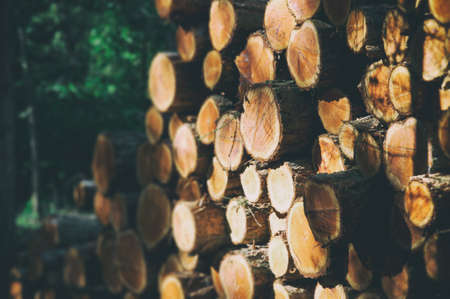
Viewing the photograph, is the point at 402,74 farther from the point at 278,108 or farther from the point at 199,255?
the point at 199,255

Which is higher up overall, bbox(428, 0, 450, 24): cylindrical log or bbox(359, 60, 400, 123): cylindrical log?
bbox(428, 0, 450, 24): cylindrical log

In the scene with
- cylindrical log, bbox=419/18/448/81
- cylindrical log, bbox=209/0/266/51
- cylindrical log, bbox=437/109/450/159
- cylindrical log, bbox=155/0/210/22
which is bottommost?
cylindrical log, bbox=437/109/450/159

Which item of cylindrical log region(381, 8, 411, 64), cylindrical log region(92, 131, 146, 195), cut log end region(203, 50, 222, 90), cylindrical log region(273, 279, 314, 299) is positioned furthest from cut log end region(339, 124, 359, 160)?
cylindrical log region(92, 131, 146, 195)

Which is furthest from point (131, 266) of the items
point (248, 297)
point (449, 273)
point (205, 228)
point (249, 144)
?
point (449, 273)

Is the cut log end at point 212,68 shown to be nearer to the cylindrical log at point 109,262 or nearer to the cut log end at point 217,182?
the cut log end at point 217,182

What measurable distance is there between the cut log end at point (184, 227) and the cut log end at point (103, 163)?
95 centimetres

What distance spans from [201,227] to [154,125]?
104 centimetres

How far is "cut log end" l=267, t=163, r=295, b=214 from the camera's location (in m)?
2.40

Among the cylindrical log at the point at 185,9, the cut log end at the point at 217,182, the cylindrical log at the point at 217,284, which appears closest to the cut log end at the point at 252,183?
the cut log end at the point at 217,182

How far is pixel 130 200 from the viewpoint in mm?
3963

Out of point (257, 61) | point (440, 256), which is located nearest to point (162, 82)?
point (257, 61)

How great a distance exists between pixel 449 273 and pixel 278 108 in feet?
3.67

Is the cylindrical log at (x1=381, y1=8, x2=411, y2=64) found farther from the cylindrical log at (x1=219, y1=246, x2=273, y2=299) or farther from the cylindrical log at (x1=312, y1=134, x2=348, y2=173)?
the cylindrical log at (x1=219, y1=246, x2=273, y2=299)

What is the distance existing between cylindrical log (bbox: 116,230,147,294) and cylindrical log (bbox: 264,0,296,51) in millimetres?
2150
